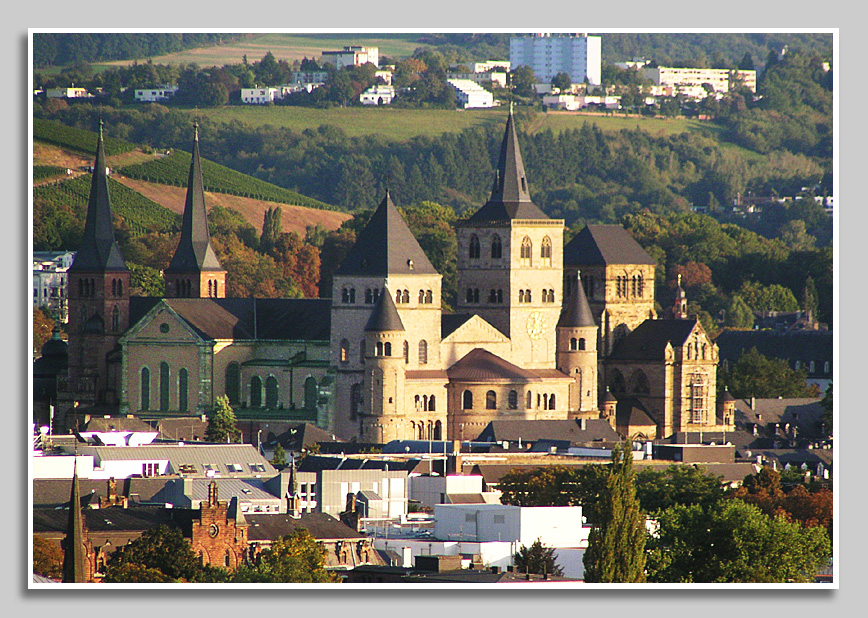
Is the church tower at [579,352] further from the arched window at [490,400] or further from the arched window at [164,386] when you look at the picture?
the arched window at [164,386]

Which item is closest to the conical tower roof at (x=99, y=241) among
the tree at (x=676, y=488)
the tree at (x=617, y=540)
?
the tree at (x=676, y=488)

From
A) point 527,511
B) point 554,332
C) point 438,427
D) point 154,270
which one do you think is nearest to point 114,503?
point 527,511

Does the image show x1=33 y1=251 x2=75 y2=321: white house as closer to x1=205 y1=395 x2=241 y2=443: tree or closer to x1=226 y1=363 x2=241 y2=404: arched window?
x1=226 y1=363 x2=241 y2=404: arched window

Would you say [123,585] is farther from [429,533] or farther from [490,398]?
[490,398]

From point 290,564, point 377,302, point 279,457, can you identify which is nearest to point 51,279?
point 377,302

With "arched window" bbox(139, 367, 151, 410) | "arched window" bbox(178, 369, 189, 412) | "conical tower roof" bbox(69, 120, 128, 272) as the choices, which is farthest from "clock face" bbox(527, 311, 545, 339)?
"conical tower roof" bbox(69, 120, 128, 272)

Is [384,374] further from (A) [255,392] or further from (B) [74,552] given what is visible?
(B) [74,552]
